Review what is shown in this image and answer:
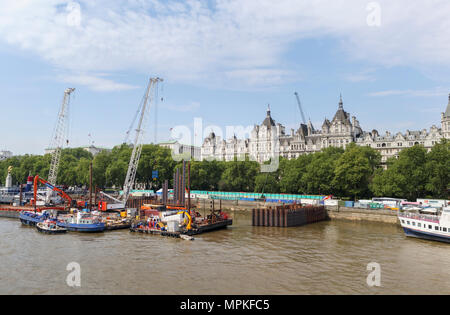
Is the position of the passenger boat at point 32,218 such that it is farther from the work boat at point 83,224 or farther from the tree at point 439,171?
the tree at point 439,171

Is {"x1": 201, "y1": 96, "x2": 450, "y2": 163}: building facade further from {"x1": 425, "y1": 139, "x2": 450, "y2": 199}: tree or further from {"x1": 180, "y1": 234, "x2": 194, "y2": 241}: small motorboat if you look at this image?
{"x1": 180, "y1": 234, "x2": 194, "y2": 241}: small motorboat

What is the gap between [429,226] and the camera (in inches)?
1735

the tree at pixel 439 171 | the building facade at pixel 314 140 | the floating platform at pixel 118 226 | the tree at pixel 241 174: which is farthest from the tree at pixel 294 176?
the floating platform at pixel 118 226

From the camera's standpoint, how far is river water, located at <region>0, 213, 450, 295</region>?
25984 mm

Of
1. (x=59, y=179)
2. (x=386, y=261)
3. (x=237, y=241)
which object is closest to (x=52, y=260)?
(x=237, y=241)

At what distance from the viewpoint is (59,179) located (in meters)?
128

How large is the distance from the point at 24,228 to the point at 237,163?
6133 centimetres

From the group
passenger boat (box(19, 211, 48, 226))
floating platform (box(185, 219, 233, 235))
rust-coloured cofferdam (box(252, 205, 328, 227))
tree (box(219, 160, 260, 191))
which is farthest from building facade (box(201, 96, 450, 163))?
passenger boat (box(19, 211, 48, 226))

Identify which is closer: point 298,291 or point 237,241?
point 298,291

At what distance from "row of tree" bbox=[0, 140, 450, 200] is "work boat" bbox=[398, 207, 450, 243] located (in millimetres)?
27321

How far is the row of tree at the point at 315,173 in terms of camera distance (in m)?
72.6

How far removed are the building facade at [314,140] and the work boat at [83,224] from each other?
6709cm

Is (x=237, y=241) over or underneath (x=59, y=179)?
underneath
